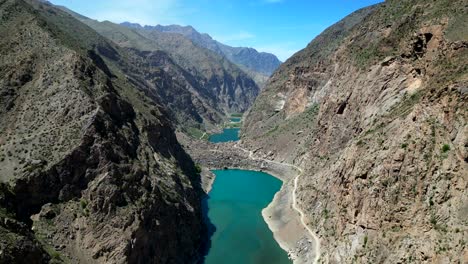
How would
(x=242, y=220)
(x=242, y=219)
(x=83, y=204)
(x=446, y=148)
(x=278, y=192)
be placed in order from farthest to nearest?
(x=278, y=192) → (x=242, y=219) → (x=242, y=220) → (x=83, y=204) → (x=446, y=148)

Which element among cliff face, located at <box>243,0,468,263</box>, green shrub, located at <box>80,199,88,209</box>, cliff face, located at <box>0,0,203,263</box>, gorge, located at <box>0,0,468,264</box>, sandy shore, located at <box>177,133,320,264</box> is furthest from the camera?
sandy shore, located at <box>177,133,320,264</box>

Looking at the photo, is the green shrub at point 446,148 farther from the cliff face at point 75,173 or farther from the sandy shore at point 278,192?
the cliff face at point 75,173

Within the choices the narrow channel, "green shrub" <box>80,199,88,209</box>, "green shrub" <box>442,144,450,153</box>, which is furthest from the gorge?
the narrow channel

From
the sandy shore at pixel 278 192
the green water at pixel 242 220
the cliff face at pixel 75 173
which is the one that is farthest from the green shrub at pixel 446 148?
the cliff face at pixel 75 173

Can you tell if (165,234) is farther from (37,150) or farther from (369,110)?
(369,110)

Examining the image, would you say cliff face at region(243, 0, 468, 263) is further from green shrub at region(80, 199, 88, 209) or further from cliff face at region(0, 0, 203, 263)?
green shrub at region(80, 199, 88, 209)

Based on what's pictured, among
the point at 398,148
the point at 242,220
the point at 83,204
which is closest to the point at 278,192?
the point at 242,220

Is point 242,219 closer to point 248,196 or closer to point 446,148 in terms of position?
point 248,196
